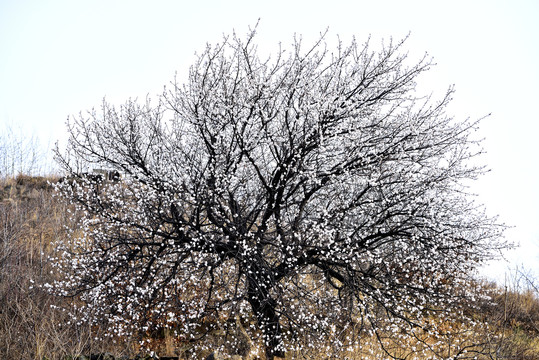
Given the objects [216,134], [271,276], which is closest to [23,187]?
[216,134]

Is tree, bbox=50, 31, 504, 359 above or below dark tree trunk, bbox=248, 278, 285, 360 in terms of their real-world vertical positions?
above

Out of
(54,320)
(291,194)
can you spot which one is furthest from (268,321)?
(54,320)

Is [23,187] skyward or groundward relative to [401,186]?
skyward

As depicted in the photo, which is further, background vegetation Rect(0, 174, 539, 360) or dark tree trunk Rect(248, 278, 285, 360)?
dark tree trunk Rect(248, 278, 285, 360)

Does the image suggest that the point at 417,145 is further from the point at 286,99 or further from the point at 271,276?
the point at 271,276

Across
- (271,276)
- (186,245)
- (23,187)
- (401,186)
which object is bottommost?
(271,276)

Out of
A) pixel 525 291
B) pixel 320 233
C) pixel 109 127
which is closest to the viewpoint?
pixel 320 233

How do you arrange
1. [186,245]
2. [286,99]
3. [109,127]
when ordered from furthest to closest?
[109,127], [286,99], [186,245]

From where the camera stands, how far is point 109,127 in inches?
333

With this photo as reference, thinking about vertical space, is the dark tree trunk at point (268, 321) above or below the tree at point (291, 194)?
below

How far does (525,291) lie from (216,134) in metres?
15.5

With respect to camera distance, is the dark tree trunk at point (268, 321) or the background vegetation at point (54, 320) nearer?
the background vegetation at point (54, 320)

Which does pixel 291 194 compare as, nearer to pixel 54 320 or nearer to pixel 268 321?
pixel 268 321

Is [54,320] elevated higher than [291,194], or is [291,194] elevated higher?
[291,194]
